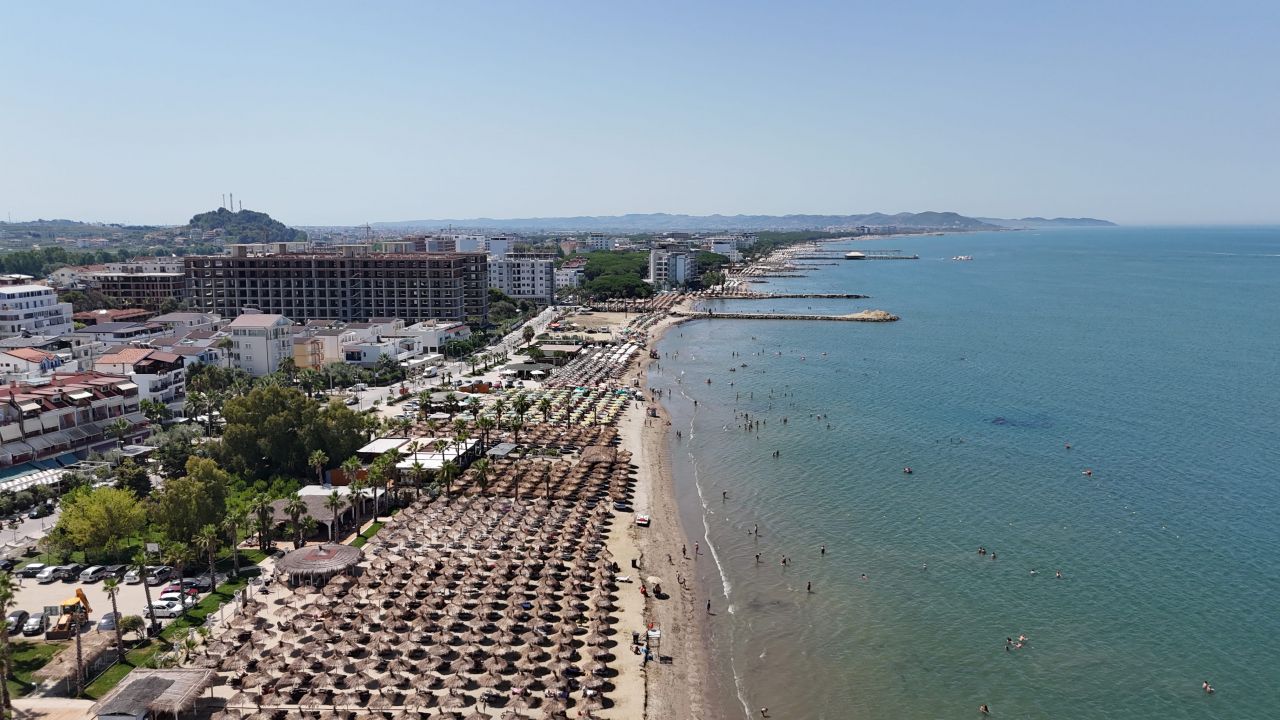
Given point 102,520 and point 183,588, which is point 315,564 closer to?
point 183,588

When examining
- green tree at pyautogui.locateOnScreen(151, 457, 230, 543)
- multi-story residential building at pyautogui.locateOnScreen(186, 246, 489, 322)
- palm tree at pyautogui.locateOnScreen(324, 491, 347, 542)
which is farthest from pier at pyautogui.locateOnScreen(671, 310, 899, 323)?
green tree at pyautogui.locateOnScreen(151, 457, 230, 543)

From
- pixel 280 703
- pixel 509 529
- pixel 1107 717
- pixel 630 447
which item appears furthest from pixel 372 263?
pixel 1107 717

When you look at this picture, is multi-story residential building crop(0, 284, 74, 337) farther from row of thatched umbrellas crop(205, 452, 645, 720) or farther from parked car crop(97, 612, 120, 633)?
parked car crop(97, 612, 120, 633)

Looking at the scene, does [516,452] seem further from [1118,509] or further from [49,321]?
[49,321]

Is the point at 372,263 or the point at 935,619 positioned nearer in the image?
the point at 935,619

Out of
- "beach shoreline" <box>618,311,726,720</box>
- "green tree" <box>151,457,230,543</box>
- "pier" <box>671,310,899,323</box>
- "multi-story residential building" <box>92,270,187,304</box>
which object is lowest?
"beach shoreline" <box>618,311,726,720</box>

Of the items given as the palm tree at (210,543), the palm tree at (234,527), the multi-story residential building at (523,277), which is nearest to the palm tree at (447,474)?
the palm tree at (234,527)
